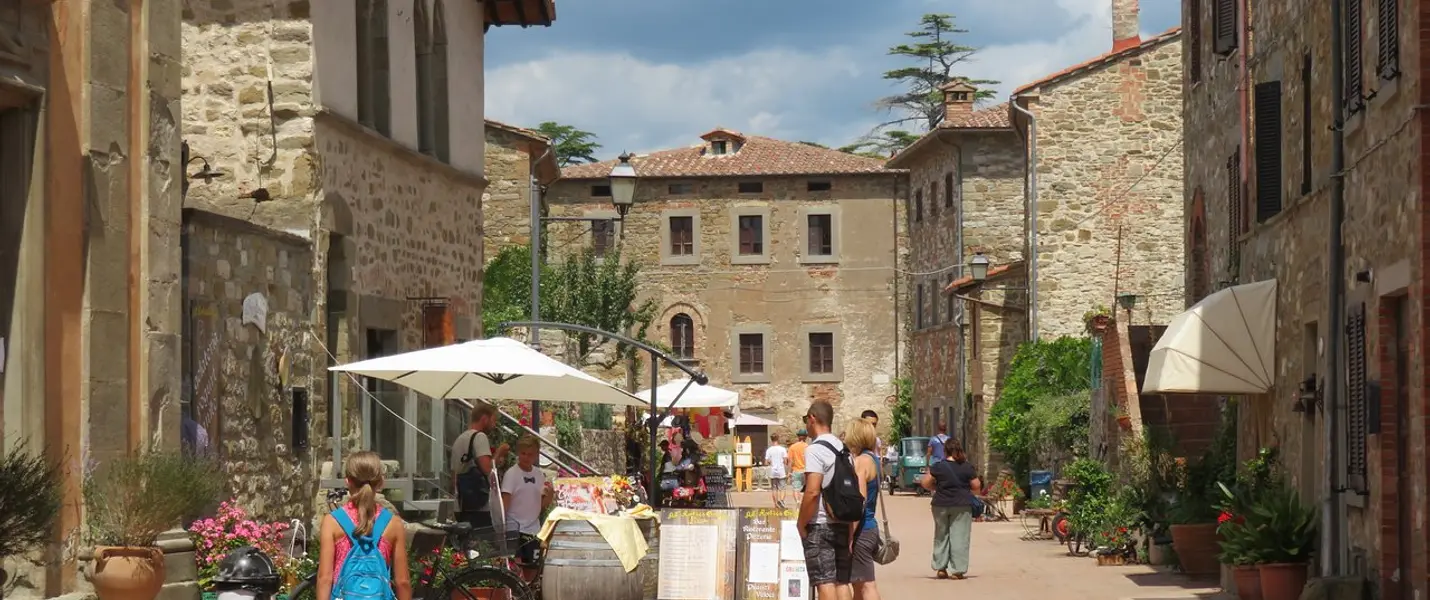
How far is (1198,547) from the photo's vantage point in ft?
63.3

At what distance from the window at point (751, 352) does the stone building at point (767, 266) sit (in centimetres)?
3

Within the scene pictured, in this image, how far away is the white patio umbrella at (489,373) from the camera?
15.5m

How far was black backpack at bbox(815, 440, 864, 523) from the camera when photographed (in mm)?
12289

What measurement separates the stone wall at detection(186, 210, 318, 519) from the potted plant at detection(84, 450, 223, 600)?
3.33 meters

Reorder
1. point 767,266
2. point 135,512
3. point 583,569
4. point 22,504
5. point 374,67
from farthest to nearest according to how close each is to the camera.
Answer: point 767,266 → point 374,67 → point 583,569 → point 135,512 → point 22,504

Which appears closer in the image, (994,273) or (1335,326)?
(1335,326)

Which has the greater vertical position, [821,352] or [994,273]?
[994,273]

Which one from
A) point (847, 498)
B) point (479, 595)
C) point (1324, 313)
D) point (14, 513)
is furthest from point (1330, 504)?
point (14, 513)

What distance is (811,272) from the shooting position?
5728cm

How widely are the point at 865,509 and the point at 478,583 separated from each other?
2626mm

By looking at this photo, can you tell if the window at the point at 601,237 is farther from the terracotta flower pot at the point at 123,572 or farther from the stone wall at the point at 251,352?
the terracotta flower pot at the point at 123,572

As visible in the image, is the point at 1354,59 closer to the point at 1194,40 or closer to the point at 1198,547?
the point at 1198,547

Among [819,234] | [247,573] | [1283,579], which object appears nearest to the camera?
[247,573]

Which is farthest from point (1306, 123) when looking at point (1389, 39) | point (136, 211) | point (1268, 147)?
point (136, 211)
